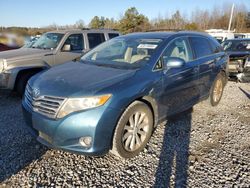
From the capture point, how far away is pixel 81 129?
2.65m

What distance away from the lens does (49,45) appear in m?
6.37

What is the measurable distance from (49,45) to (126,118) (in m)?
4.36

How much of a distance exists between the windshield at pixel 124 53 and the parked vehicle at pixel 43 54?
1216 millimetres

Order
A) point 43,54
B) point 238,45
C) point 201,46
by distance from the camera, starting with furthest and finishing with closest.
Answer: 1. point 238,45
2. point 43,54
3. point 201,46

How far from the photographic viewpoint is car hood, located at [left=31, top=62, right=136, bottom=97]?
109 inches

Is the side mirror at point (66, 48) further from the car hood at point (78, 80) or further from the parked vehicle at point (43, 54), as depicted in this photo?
the car hood at point (78, 80)

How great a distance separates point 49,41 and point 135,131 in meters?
4.54

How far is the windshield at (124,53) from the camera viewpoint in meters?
3.52

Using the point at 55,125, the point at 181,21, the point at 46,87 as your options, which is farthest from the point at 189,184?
the point at 181,21

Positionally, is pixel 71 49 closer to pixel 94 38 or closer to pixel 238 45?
pixel 94 38

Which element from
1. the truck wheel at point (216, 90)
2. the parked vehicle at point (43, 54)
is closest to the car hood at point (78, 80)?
the parked vehicle at point (43, 54)

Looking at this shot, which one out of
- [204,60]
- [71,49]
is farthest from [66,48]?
[204,60]

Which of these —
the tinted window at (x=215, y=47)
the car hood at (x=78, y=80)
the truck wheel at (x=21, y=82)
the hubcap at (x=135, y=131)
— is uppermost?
the tinted window at (x=215, y=47)

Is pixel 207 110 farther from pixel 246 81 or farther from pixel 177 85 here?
pixel 246 81
